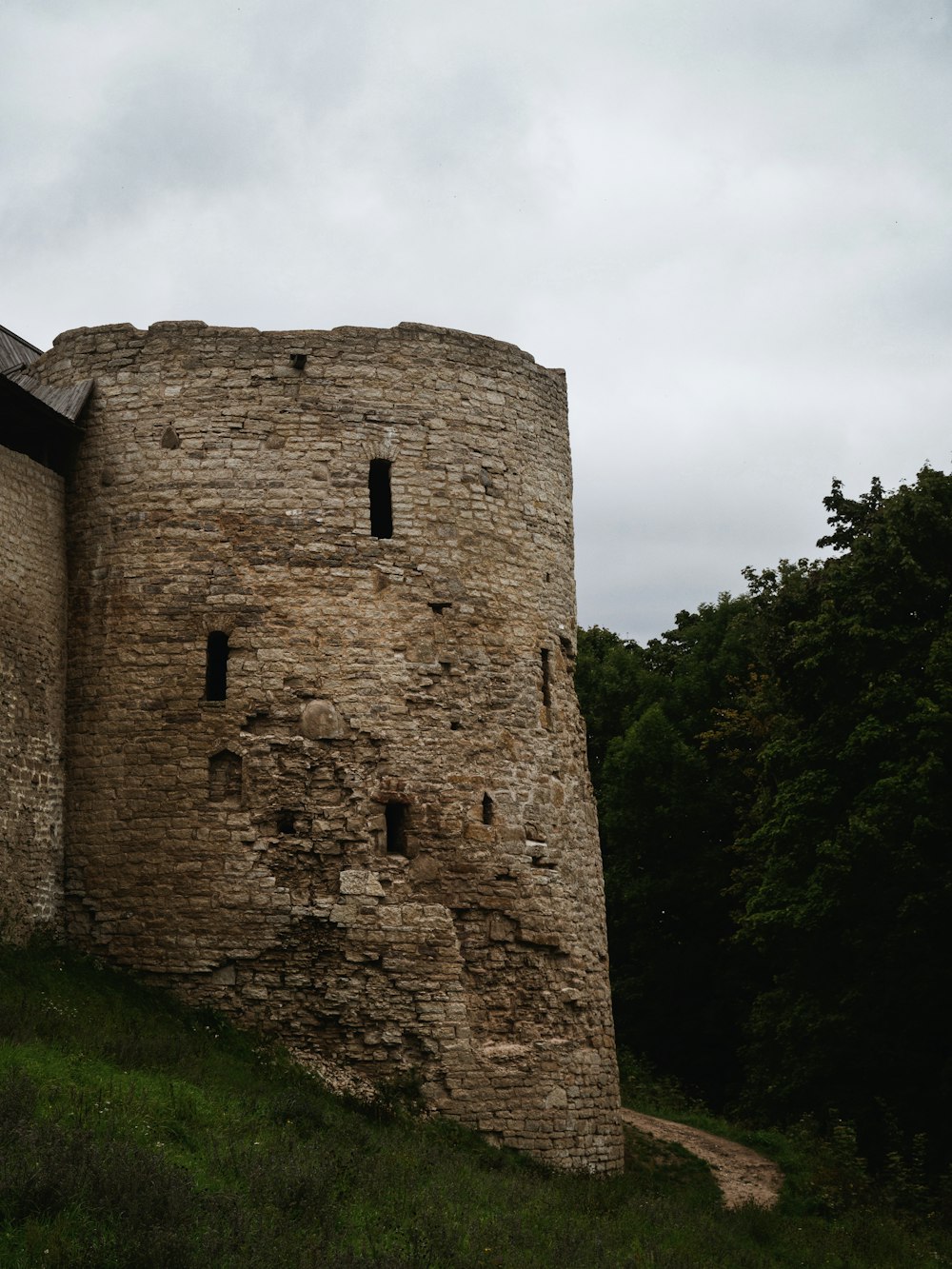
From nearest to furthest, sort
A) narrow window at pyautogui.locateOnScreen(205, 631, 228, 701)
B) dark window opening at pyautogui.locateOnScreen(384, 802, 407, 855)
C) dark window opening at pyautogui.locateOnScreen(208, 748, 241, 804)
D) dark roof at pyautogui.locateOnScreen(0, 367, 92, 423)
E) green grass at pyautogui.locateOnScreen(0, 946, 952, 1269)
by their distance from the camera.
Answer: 1. green grass at pyautogui.locateOnScreen(0, 946, 952, 1269)
2. dark window opening at pyautogui.locateOnScreen(208, 748, 241, 804)
3. dark window opening at pyautogui.locateOnScreen(384, 802, 407, 855)
4. narrow window at pyautogui.locateOnScreen(205, 631, 228, 701)
5. dark roof at pyautogui.locateOnScreen(0, 367, 92, 423)

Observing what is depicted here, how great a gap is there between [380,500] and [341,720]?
2.59 metres

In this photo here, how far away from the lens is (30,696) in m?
15.7

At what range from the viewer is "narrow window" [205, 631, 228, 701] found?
631 inches

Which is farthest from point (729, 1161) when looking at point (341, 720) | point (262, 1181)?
point (262, 1181)

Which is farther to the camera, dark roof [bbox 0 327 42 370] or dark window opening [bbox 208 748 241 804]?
dark roof [bbox 0 327 42 370]

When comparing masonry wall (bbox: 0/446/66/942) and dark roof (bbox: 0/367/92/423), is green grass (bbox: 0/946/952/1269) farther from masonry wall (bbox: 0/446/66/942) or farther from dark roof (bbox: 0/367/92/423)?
dark roof (bbox: 0/367/92/423)

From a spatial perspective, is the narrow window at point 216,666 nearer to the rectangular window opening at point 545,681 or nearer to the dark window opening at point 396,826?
the dark window opening at point 396,826

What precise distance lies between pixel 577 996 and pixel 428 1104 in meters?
2.13

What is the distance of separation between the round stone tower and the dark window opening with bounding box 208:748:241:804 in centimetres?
3

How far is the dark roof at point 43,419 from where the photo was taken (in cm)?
1611

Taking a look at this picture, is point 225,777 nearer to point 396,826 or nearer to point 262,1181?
point 396,826

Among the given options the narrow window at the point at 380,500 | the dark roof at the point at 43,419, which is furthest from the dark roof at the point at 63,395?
the narrow window at the point at 380,500

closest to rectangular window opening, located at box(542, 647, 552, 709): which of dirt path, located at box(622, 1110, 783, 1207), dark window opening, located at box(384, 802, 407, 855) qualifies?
dark window opening, located at box(384, 802, 407, 855)

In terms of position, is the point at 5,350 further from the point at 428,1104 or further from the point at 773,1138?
the point at 773,1138
